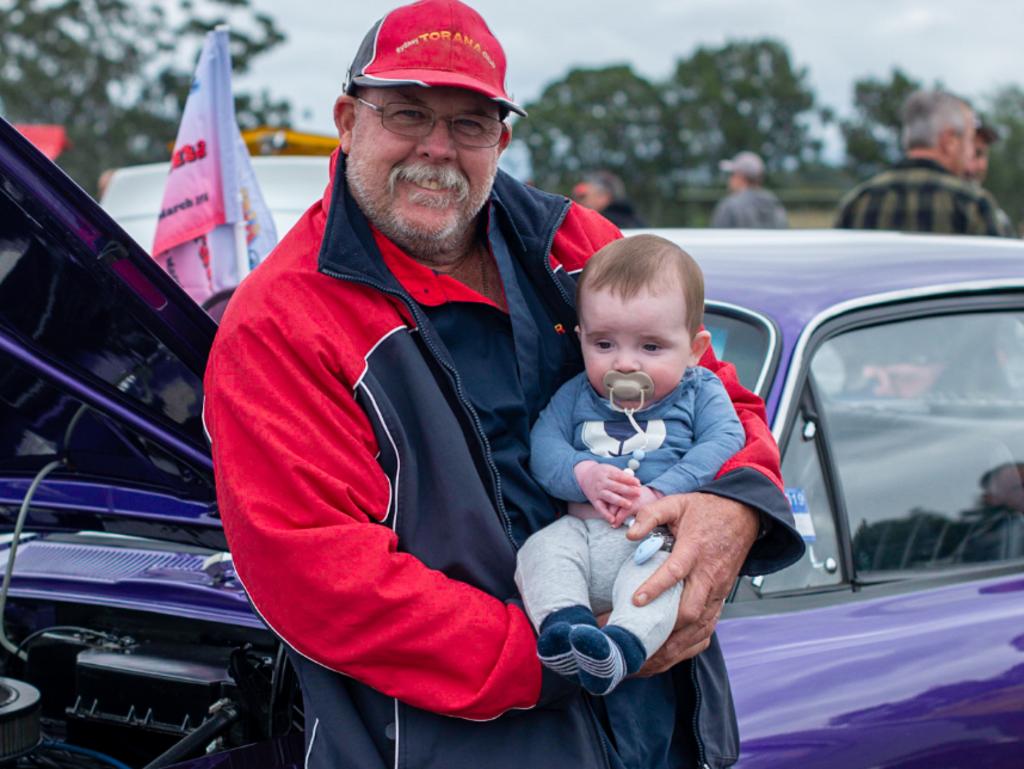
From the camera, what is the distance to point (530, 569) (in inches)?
74.2

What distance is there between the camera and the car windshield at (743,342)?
106 inches

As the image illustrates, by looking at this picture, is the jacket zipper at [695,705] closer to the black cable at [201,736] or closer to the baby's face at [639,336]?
the baby's face at [639,336]

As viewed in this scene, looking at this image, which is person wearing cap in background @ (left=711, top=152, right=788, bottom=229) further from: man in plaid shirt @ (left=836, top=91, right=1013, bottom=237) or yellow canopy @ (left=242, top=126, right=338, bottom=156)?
yellow canopy @ (left=242, top=126, right=338, bottom=156)

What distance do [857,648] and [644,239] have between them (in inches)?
38.7

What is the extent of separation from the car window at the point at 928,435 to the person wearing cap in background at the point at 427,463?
2.48ft

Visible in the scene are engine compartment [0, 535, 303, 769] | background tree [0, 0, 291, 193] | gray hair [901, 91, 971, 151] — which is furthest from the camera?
background tree [0, 0, 291, 193]

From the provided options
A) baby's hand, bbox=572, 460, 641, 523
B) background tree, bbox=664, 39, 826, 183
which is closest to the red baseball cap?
baby's hand, bbox=572, 460, 641, 523

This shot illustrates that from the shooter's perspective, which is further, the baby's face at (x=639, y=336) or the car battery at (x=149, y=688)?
the car battery at (x=149, y=688)

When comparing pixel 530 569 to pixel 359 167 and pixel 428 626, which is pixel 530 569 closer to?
pixel 428 626

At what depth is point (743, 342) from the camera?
2789 mm

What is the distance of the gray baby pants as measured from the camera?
182cm

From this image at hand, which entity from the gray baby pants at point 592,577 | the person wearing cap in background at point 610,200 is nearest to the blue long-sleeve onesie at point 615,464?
the gray baby pants at point 592,577

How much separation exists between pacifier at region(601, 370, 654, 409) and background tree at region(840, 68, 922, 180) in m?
68.8

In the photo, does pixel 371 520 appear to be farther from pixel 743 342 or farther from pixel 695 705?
pixel 743 342
